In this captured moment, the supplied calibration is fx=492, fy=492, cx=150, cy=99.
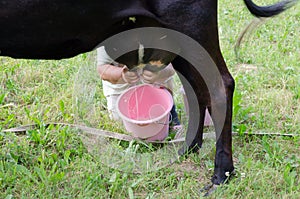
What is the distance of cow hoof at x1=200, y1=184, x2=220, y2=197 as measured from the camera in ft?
7.71

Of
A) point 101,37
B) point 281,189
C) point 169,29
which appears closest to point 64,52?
point 101,37

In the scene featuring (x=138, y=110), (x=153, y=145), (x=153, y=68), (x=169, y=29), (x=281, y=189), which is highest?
(x=169, y=29)

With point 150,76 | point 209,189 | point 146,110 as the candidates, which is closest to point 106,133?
point 146,110

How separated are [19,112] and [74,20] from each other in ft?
4.04

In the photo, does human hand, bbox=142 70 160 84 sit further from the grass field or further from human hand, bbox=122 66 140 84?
the grass field

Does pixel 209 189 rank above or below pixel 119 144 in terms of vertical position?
below

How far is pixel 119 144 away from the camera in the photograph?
2.79 meters

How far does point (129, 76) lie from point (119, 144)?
40cm

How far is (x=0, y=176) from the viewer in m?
2.42

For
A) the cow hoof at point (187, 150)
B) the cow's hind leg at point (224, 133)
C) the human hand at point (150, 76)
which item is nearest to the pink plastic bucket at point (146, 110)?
the human hand at point (150, 76)

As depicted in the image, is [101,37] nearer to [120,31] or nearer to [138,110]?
[120,31]

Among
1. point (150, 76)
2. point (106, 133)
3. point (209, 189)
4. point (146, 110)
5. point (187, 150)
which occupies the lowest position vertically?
point (209, 189)

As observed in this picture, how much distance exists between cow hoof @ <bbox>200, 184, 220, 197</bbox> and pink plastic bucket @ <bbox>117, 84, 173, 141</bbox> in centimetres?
52

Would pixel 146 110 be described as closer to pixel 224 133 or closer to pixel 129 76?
pixel 129 76
